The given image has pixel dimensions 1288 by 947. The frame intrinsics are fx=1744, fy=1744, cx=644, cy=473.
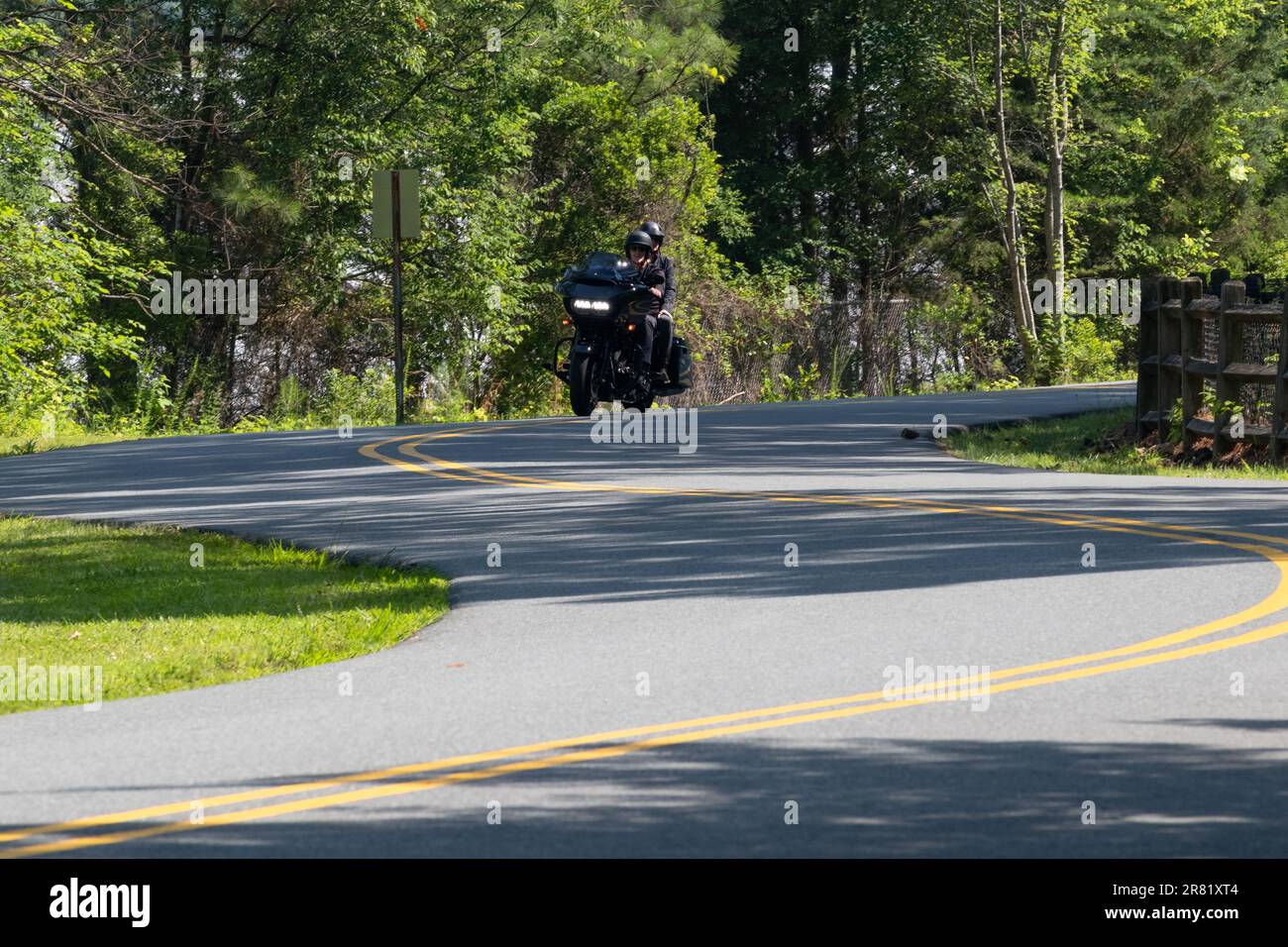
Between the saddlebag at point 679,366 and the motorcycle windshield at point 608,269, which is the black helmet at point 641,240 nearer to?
the motorcycle windshield at point 608,269

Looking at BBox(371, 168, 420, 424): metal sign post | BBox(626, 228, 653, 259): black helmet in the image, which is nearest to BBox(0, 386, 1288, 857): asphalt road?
BBox(626, 228, 653, 259): black helmet

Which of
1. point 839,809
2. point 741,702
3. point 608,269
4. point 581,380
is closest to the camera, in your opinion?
point 839,809

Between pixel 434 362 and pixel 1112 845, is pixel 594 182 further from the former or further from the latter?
pixel 1112 845

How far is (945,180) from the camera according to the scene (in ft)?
156

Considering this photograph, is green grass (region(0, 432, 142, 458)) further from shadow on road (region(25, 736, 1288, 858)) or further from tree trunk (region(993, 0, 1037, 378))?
tree trunk (region(993, 0, 1037, 378))

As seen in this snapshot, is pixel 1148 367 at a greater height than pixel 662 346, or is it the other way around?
pixel 662 346

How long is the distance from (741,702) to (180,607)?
4878 mm

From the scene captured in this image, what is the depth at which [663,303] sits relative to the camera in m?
19.9

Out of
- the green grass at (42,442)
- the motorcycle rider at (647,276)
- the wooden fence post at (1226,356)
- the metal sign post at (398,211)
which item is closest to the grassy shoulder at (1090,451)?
the wooden fence post at (1226,356)

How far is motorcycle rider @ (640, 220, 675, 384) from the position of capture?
1971cm

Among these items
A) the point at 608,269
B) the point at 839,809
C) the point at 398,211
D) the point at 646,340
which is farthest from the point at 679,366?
the point at 839,809

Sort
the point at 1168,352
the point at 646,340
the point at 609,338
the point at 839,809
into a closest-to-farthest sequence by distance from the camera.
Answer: the point at 839,809, the point at 646,340, the point at 609,338, the point at 1168,352

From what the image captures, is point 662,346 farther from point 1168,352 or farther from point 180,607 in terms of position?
point 180,607

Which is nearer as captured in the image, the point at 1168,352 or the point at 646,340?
the point at 646,340
